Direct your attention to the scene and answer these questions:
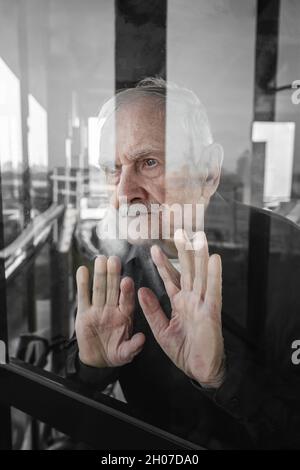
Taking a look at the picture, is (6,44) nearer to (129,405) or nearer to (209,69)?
(209,69)

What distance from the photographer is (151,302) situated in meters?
1.11

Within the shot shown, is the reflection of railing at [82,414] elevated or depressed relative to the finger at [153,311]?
depressed

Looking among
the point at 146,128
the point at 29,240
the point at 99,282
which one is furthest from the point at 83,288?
the point at 146,128

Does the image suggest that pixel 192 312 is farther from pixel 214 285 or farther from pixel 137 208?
pixel 137 208

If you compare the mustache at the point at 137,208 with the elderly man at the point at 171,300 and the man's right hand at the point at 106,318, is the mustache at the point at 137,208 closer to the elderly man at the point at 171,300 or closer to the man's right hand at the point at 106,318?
the elderly man at the point at 171,300

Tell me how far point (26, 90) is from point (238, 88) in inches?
19.0

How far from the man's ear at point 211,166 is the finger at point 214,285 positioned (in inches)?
6.3

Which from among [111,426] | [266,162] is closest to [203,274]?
[266,162]

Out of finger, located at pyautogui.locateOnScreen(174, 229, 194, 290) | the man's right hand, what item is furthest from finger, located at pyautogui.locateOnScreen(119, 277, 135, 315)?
finger, located at pyautogui.locateOnScreen(174, 229, 194, 290)

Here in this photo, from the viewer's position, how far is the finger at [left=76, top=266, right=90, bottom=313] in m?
1.11

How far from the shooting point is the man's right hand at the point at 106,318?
111 centimetres

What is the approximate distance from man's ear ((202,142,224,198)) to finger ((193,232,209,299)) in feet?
0.35

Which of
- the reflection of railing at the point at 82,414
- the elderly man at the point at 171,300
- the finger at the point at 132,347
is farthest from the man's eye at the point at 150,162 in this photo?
the reflection of railing at the point at 82,414
